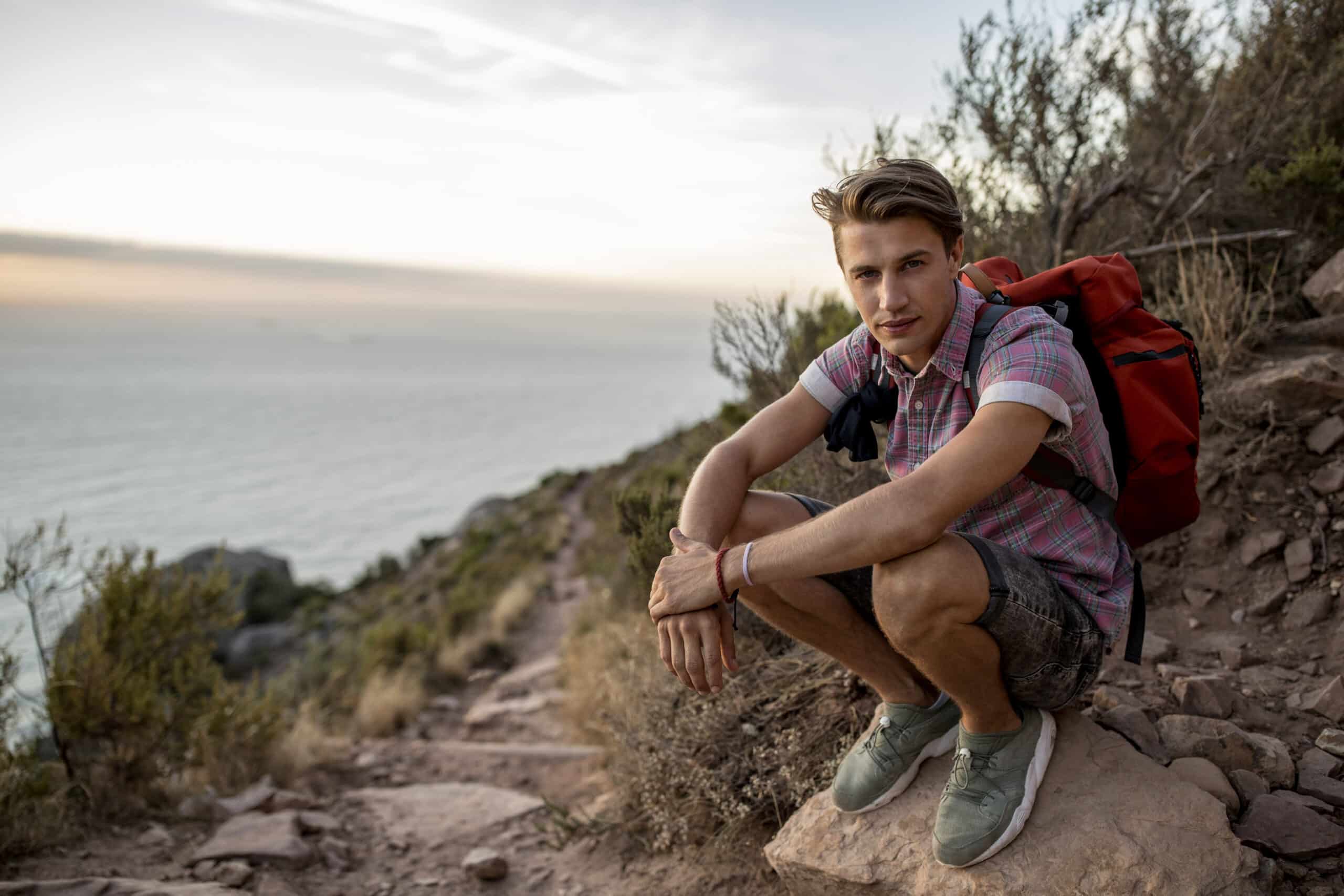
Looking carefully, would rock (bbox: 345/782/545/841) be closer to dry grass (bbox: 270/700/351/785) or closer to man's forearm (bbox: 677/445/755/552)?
dry grass (bbox: 270/700/351/785)

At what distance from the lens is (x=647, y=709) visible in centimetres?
390

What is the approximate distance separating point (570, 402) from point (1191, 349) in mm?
84773

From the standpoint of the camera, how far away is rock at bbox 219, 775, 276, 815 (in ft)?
14.5

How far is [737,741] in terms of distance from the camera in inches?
134

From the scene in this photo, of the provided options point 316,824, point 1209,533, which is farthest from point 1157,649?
point 316,824

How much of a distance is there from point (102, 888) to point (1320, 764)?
14.5 ft

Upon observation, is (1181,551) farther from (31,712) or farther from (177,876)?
(31,712)

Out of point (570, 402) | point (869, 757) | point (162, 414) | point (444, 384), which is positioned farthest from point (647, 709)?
point (444, 384)

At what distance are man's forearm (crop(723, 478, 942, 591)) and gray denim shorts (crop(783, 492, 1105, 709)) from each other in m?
0.22

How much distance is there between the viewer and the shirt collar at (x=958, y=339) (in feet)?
7.43

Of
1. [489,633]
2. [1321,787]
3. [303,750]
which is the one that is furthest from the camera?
[489,633]

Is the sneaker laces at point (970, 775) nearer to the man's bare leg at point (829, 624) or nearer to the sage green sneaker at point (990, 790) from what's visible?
the sage green sneaker at point (990, 790)

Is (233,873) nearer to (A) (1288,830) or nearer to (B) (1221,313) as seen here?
(A) (1288,830)

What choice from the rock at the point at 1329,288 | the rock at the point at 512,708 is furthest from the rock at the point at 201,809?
the rock at the point at 1329,288
